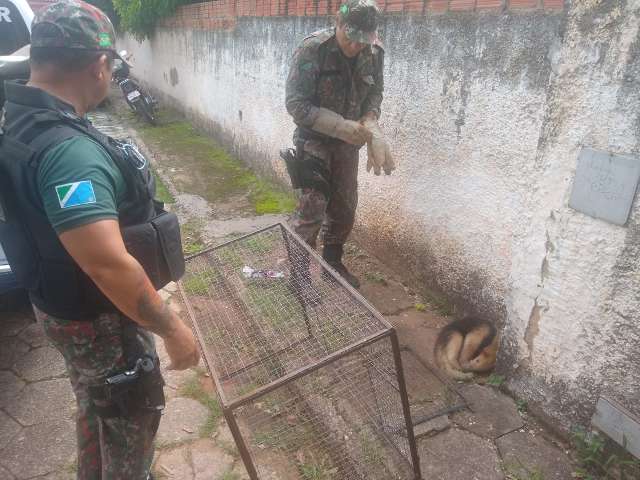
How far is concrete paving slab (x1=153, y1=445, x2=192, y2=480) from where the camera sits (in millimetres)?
2084

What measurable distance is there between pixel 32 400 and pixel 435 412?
2063 mm

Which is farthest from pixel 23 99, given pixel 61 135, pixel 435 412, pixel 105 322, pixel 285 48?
pixel 285 48

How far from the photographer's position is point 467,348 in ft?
8.68

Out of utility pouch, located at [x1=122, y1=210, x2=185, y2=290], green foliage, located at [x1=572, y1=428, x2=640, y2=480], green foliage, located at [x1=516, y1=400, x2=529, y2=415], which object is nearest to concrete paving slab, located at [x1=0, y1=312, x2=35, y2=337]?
utility pouch, located at [x1=122, y1=210, x2=185, y2=290]

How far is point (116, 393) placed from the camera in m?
1.52

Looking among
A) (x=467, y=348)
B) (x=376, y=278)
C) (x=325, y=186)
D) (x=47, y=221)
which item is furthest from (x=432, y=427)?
(x=47, y=221)

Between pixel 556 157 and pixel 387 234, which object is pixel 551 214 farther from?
pixel 387 234

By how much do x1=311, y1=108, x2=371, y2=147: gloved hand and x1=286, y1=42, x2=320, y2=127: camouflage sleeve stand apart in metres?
0.05

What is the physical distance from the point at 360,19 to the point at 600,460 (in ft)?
8.03

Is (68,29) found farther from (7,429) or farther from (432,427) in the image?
(432,427)

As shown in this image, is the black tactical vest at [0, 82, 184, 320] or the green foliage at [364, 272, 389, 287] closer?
the black tactical vest at [0, 82, 184, 320]

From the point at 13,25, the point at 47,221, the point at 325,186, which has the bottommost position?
the point at 325,186

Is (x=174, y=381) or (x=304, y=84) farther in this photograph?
(x=304, y=84)

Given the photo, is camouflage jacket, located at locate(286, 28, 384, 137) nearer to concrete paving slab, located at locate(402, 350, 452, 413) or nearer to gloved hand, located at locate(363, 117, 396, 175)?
gloved hand, located at locate(363, 117, 396, 175)
